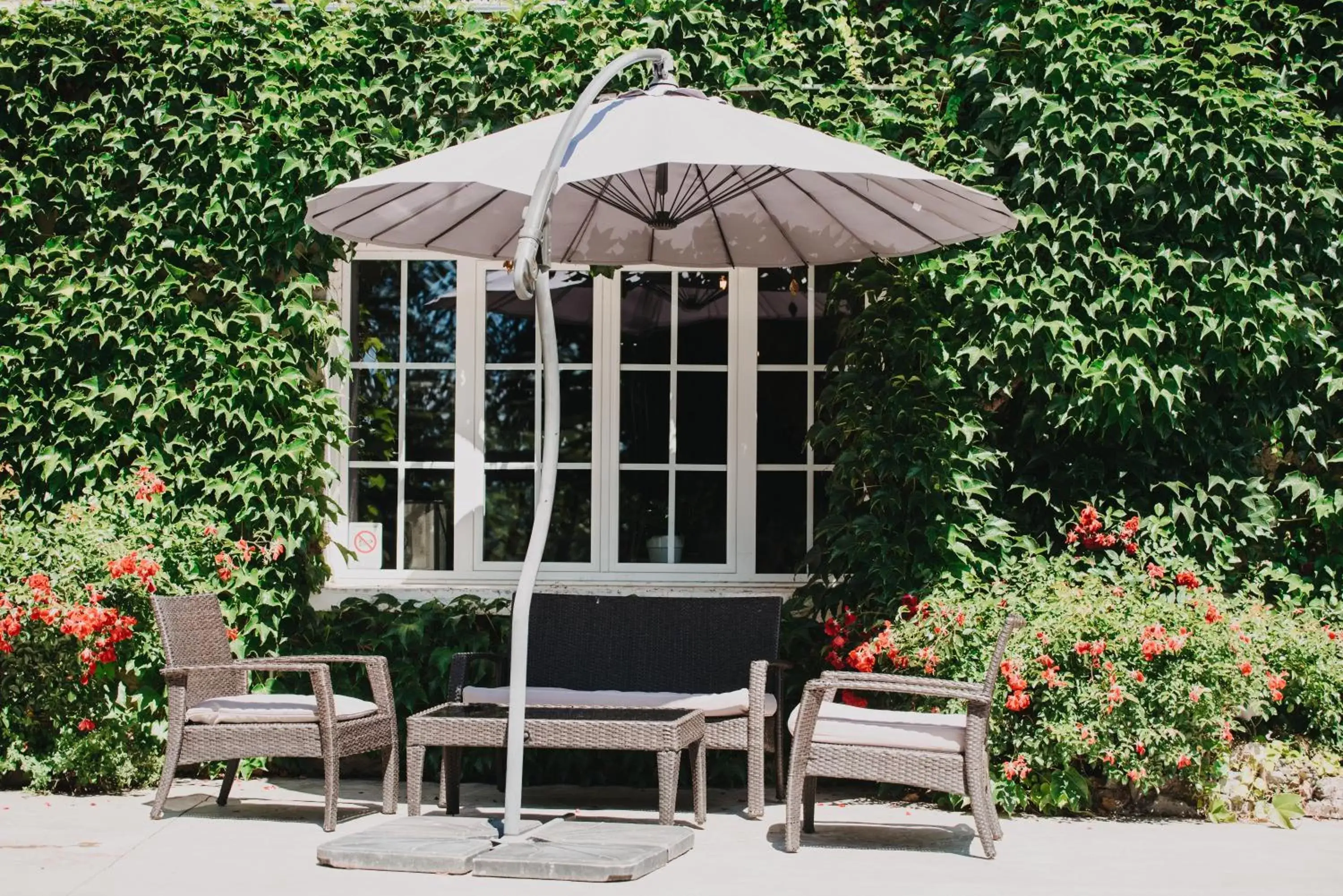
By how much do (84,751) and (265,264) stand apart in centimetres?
233

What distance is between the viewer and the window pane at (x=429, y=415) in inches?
283

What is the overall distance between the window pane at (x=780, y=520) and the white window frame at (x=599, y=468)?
4 cm

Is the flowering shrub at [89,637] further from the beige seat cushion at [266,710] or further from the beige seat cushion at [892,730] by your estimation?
the beige seat cushion at [892,730]

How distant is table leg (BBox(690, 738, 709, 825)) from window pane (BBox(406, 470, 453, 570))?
2.15 meters

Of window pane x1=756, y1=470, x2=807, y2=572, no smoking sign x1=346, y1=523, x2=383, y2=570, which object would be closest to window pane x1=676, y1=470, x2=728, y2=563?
window pane x1=756, y1=470, x2=807, y2=572

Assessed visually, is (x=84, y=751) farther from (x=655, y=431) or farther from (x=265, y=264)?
(x=655, y=431)

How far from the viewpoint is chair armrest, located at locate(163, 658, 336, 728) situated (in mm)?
5270

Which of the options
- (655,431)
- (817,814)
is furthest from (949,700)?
(655,431)

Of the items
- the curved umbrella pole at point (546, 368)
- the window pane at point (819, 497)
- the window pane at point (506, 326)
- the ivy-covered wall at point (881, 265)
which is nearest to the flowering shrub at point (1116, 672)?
the ivy-covered wall at point (881, 265)

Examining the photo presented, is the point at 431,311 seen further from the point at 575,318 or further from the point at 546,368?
the point at 546,368

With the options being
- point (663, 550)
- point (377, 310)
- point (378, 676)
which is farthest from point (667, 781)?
point (377, 310)

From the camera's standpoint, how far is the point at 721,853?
496 centimetres

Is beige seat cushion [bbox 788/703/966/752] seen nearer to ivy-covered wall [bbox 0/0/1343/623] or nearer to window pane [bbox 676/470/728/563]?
ivy-covered wall [bbox 0/0/1343/623]

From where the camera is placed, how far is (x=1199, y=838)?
5.36 meters
